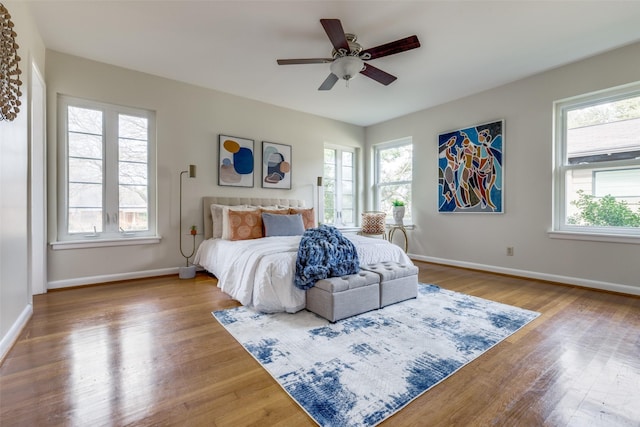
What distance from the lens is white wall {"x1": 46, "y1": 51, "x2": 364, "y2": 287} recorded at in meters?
3.36

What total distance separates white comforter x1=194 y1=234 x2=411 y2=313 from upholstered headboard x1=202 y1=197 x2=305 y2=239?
2.60 ft

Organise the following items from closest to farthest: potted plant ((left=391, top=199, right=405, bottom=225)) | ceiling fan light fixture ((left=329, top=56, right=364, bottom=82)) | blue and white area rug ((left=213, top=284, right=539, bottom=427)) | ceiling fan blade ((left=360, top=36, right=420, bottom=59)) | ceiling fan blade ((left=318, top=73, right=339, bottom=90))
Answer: blue and white area rug ((left=213, top=284, right=539, bottom=427)) → ceiling fan blade ((left=360, top=36, right=420, bottom=59)) → ceiling fan light fixture ((left=329, top=56, right=364, bottom=82)) → ceiling fan blade ((left=318, top=73, right=339, bottom=90)) → potted plant ((left=391, top=199, right=405, bottom=225))

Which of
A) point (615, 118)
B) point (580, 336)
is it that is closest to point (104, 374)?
point (580, 336)

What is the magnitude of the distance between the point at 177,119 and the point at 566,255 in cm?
543

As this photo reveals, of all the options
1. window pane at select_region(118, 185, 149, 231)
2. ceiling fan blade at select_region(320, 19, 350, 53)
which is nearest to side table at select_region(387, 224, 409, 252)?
ceiling fan blade at select_region(320, 19, 350, 53)

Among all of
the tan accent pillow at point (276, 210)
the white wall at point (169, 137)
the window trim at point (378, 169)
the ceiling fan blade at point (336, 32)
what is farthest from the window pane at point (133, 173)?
the window trim at point (378, 169)

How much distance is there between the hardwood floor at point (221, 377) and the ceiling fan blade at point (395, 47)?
2.43 metres

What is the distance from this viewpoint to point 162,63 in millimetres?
3568

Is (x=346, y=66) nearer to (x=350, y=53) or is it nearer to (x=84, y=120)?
(x=350, y=53)

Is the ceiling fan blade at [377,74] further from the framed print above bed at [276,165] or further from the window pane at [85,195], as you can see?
the window pane at [85,195]

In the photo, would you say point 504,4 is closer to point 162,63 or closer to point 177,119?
point 162,63

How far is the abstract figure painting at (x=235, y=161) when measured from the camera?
443 centimetres

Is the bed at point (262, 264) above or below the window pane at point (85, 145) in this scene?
below

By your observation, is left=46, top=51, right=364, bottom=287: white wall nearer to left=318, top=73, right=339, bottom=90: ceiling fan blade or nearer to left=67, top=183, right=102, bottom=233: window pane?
left=67, top=183, right=102, bottom=233: window pane
